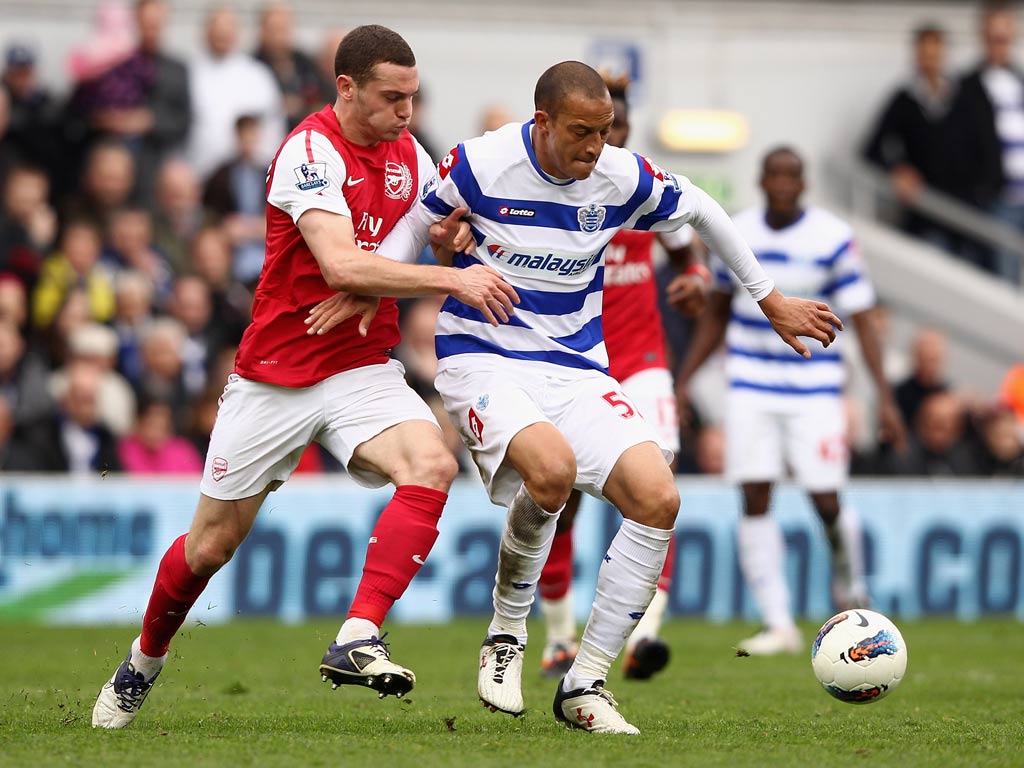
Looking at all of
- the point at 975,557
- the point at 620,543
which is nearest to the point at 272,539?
the point at 975,557

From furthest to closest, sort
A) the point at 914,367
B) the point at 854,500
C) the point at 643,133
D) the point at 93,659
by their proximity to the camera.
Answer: the point at 643,133, the point at 914,367, the point at 854,500, the point at 93,659

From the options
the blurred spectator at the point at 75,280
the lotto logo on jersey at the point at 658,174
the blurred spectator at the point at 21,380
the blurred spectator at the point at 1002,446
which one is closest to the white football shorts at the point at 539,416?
the lotto logo on jersey at the point at 658,174

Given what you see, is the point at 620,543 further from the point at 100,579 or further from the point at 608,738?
the point at 100,579

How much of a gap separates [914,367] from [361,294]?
32.0ft

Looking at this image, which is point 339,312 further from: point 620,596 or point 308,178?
point 620,596

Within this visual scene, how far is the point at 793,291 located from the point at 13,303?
19.4 feet

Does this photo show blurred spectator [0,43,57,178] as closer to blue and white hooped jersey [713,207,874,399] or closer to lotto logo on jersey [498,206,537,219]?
blue and white hooped jersey [713,207,874,399]

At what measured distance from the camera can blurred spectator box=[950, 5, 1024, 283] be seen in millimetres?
16344

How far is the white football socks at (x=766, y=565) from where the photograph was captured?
34.6 feet

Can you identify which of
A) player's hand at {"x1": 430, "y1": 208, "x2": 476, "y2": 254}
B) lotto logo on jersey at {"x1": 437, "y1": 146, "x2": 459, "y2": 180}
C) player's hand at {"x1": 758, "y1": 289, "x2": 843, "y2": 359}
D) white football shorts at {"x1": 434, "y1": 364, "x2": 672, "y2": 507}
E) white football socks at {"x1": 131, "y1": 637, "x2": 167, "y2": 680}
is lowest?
white football socks at {"x1": 131, "y1": 637, "x2": 167, "y2": 680}

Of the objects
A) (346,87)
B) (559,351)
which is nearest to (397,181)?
(346,87)

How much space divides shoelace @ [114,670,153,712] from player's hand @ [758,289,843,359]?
282 cm

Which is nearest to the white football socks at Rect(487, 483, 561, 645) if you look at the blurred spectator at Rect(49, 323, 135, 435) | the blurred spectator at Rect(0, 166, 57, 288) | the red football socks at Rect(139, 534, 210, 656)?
the red football socks at Rect(139, 534, 210, 656)

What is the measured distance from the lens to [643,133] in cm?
1717
